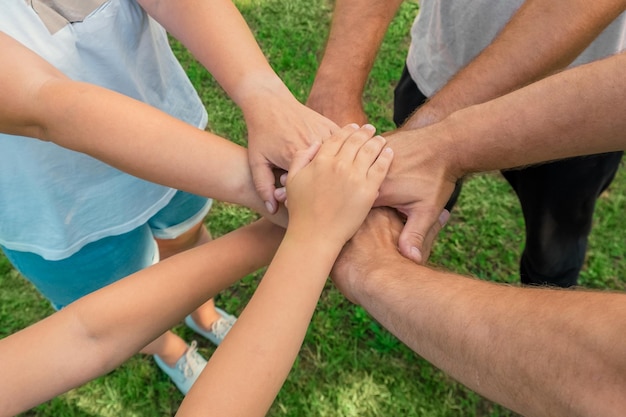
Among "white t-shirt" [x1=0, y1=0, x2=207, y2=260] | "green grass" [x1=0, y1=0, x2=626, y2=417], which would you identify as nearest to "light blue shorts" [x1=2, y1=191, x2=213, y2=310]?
"white t-shirt" [x1=0, y1=0, x2=207, y2=260]

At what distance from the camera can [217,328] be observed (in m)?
2.40

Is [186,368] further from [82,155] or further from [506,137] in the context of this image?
[506,137]

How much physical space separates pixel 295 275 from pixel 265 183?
28 cm

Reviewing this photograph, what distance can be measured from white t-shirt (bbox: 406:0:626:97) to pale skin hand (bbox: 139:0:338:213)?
481 millimetres

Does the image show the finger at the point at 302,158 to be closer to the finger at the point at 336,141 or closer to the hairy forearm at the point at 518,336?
the finger at the point at 336,141

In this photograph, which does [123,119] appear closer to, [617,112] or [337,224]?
[337,224]

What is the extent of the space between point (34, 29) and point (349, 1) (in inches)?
34.9

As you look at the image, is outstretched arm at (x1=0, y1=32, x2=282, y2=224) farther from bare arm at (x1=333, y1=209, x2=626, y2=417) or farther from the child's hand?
bare arm at (x1=333, y1=209, x2=626, y2=417)

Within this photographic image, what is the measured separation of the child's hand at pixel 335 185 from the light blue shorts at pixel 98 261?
0.63 m

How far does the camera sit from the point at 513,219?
2.79m

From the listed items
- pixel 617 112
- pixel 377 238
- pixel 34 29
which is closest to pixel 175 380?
pixel 377 238

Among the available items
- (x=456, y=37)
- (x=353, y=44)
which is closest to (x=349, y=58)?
(x=353, y=44)

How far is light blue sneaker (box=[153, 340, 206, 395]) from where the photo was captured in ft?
7.47

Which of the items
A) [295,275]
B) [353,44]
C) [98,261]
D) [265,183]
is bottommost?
[98,261]
